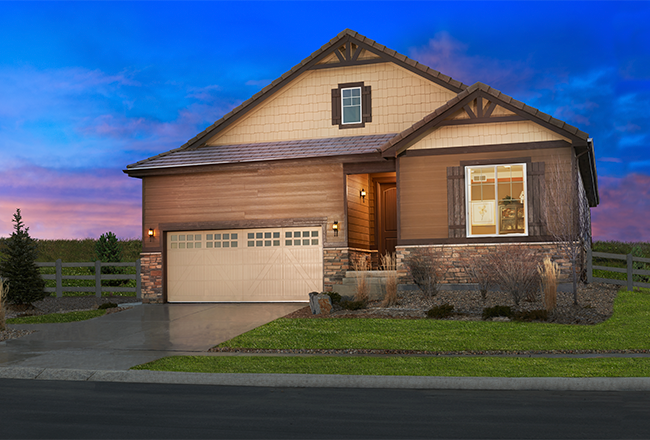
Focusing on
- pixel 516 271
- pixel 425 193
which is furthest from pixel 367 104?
pixel 516 271

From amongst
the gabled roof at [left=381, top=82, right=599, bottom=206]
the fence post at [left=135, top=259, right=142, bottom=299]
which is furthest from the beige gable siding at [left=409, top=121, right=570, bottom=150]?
the fence post at [left=135, top=259, right=142, bottom=299]

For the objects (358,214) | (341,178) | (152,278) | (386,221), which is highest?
(341,178)

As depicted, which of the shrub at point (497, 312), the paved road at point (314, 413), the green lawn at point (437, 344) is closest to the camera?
the paved road at point (314, 413)

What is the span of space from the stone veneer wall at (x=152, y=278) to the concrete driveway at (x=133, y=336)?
5.10 ft

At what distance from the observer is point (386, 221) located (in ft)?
71.4

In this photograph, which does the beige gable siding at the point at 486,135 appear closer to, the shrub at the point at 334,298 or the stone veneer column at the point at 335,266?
the stone veneer column at the point at 335,266

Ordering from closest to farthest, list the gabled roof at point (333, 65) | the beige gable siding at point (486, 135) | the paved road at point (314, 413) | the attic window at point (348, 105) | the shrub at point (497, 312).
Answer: the paved road at point (314, 413)
the shrub at point (497, 312)
the beige gable siding at point (486, 135)
the gabled roof at point (333, 65)
the attic window at point (348, 105)

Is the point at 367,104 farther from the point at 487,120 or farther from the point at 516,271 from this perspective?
the point at 516,271

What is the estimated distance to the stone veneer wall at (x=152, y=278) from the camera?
20297mm

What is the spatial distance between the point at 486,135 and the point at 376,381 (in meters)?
10.5

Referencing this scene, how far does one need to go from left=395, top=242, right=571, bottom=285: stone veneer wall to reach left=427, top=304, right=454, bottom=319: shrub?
3.04 m

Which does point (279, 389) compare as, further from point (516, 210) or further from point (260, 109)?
point (260, 109)

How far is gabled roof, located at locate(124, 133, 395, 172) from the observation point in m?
19.1

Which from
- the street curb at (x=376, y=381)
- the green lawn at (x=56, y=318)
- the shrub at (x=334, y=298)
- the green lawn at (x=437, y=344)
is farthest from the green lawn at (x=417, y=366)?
the green lawn at (x=56, y=318)
